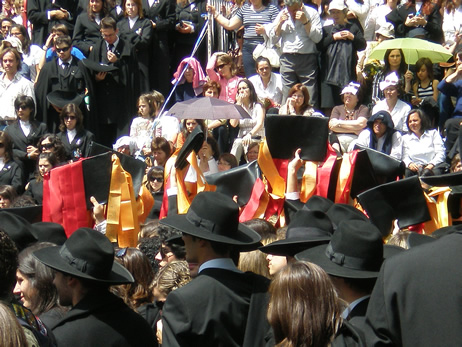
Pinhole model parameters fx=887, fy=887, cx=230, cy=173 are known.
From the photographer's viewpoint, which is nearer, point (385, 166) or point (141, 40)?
point (385, 166)

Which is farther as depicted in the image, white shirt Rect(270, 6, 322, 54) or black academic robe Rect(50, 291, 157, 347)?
white shirt Rect(270, 6, 322, 54)

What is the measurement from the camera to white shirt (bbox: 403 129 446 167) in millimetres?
10828

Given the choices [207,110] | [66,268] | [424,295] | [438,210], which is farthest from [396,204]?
[207,110]

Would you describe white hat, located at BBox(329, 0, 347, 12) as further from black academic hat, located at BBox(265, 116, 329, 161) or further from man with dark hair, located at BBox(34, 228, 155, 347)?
man with dark hair, located at BBox(34, 228, 155, 347)

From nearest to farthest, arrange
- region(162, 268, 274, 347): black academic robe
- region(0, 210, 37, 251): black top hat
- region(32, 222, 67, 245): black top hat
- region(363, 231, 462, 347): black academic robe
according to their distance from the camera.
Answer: region(363, 231, 462, 347): black academic robe
region(162, 268, 274, 347): black academic robe
region(0, 210, 37, 251): black top hat
region(32, 222, 67, 245): black top hat

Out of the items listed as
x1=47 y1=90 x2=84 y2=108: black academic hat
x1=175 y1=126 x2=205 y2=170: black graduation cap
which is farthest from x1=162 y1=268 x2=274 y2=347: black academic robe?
x1=47 y1=90 x2=84 y2=108: black academic hat

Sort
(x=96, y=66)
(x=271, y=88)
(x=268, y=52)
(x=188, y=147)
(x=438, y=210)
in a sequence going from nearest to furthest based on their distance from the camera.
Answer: (x=438, y=210) < (x=188, y=147) < (x=271, y=88) < (x=96, y=66) < (x=268, y=52)

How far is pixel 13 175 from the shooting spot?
1098 cm

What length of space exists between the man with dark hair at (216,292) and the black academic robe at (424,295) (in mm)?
850

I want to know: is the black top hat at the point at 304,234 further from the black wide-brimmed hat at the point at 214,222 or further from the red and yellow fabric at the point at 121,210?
the red and yellow fabric at the point at 121,210

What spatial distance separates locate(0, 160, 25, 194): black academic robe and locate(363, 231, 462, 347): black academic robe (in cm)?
832

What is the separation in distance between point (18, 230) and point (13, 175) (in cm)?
555

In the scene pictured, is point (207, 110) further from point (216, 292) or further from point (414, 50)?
point (216, 292)

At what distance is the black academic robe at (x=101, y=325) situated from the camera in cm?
406
